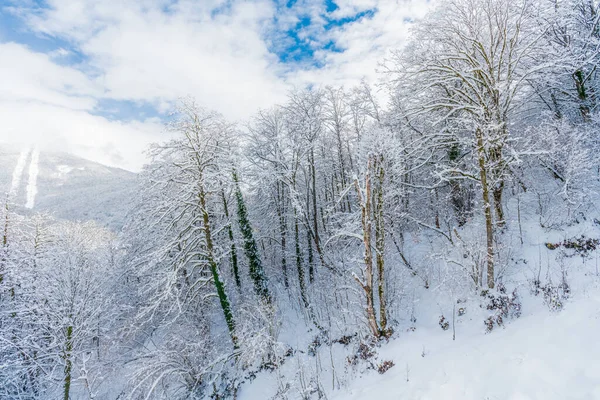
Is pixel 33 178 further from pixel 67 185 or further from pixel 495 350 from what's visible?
pixel 495 350

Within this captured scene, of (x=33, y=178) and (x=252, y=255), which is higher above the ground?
A: (x=33, y=178)

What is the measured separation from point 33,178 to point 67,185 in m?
15.9

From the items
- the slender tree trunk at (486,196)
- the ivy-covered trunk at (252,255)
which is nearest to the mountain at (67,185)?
the ivy-covered trunk at (252,255)

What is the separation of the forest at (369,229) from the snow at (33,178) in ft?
284

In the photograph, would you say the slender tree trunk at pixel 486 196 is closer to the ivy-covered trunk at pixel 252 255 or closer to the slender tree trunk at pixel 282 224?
the ivy-covered trunk at pixel 252 255

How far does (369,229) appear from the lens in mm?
10703

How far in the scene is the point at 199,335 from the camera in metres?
14.2

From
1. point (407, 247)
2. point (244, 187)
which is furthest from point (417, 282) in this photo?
point (244, 187)

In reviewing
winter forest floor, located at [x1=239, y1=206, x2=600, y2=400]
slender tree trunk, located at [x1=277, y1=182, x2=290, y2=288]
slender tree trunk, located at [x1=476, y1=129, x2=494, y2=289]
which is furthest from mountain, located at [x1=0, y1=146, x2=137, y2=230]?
slender tree trunk, located at [x1=476, y1=129, x2=494, y2=289]

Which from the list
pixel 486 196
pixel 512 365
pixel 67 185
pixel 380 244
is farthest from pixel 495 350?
pixel 67 185

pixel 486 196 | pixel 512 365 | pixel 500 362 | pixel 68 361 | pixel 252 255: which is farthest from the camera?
pixel 252 255

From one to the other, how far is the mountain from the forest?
134ft

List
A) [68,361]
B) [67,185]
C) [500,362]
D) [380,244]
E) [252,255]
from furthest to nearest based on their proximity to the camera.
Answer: [67,185]
[252,255]
[68,361]
[380,244]
[500,362]

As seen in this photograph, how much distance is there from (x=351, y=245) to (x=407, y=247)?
2911 mm
